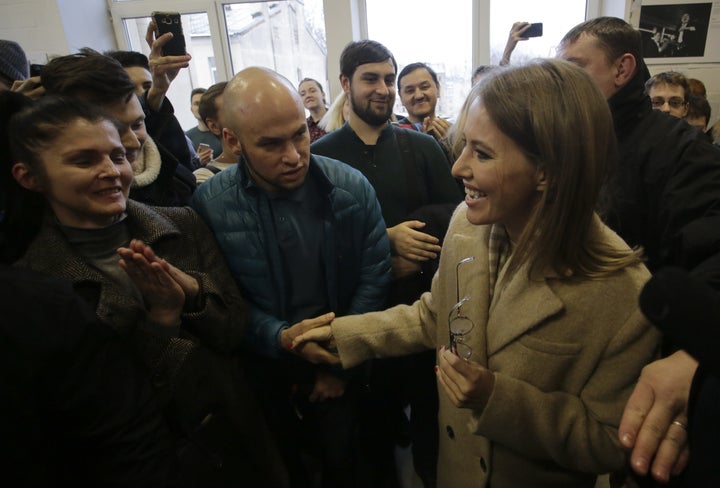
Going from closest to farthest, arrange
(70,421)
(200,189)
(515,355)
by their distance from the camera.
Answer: (70,421), (515,355), (200,189)

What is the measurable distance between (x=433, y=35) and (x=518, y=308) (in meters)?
4.36

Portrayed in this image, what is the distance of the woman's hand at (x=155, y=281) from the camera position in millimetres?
941

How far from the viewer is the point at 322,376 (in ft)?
4.66

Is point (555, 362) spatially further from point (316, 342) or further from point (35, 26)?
point (35, 26)

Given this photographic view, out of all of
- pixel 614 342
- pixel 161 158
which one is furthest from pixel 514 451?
pixel 161 158

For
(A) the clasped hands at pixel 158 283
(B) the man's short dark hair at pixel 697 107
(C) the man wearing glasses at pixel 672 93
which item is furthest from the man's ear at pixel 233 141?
(B) the man's short dark hair at pixel 697 107

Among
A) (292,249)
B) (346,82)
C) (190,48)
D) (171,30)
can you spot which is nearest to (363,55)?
(346,82)

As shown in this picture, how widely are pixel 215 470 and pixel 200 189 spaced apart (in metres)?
0.88

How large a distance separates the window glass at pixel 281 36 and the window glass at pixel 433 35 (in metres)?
0.64

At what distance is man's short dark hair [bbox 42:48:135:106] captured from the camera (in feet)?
4.01

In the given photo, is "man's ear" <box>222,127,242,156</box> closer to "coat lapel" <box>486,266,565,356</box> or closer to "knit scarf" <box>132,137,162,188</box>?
"knit scarf" <box>132,137,162,188</box>

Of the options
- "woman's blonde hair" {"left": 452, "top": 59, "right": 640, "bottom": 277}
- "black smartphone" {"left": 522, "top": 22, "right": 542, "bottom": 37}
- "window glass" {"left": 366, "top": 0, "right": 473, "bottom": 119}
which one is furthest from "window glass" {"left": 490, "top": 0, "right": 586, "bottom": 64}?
"woman's blonde hair" {"left": 452, "top": 59, "right": 640, "bottom": 277}

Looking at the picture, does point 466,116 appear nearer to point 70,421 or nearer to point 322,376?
point 322,376

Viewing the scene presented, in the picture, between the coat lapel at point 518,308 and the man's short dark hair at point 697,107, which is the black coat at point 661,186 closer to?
the coat lapel at point 518,308
